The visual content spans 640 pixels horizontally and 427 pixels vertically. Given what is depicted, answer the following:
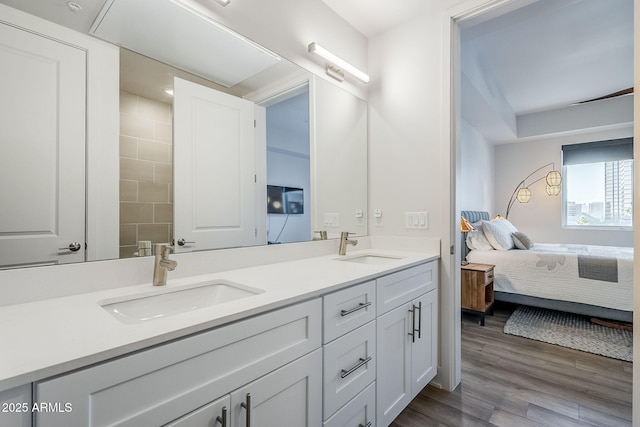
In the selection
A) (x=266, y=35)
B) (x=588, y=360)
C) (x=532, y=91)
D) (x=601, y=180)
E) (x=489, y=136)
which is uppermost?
(x=532, y=91)

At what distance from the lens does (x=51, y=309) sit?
2.79ft

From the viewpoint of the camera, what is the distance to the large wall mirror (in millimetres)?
1005

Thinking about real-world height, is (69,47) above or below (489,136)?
below

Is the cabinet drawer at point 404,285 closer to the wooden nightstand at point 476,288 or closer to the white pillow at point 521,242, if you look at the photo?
the wooden nightstand at point 476,288

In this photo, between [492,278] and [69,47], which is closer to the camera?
[69,47]

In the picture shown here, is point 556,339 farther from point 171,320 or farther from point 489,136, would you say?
point 489,136

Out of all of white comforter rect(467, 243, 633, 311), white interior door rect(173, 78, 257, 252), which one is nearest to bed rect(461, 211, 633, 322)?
white comforter rect(467, 243, 633, 311)

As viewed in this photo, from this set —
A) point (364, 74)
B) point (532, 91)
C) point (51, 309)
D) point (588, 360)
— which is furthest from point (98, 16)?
point (532, 91)

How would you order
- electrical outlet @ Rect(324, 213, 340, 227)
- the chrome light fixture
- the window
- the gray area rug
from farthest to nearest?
1. the chrome light fixture
2. the window
3. the gray area rug
4. electrical outlet @ Rect(324, 213, 340, 227)

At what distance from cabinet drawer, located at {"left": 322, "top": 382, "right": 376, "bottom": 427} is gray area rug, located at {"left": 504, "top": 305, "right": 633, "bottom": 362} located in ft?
6.73

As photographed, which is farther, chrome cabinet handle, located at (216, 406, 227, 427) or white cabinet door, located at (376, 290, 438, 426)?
white cabinet door, located at (376, 290, 438, 426)

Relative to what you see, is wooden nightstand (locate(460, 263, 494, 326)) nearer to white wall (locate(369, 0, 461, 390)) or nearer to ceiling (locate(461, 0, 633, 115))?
white wall (locate(369, 0, 461, 390))

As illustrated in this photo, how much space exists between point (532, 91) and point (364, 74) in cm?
331

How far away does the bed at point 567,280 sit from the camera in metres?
2.68
